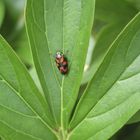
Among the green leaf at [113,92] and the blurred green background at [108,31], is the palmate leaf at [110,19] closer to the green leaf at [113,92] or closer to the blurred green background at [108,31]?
the blurred green background at [108,31]

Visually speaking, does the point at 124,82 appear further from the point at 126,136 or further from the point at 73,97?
the point at 126,136

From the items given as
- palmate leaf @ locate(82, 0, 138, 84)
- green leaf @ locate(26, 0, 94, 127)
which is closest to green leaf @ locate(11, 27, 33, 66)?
palmate leaf @ locate(82, 0, 138, 84)

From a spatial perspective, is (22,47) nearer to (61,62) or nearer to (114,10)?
(114,10)

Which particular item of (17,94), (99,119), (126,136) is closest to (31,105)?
(17,94)

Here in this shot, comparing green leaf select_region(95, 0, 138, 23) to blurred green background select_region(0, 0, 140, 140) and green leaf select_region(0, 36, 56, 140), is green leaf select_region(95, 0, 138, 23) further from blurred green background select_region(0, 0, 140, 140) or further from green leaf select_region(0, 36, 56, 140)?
green leaf select_region(0, 36, 56, 140)

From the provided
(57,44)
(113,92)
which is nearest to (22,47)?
(57,44)
